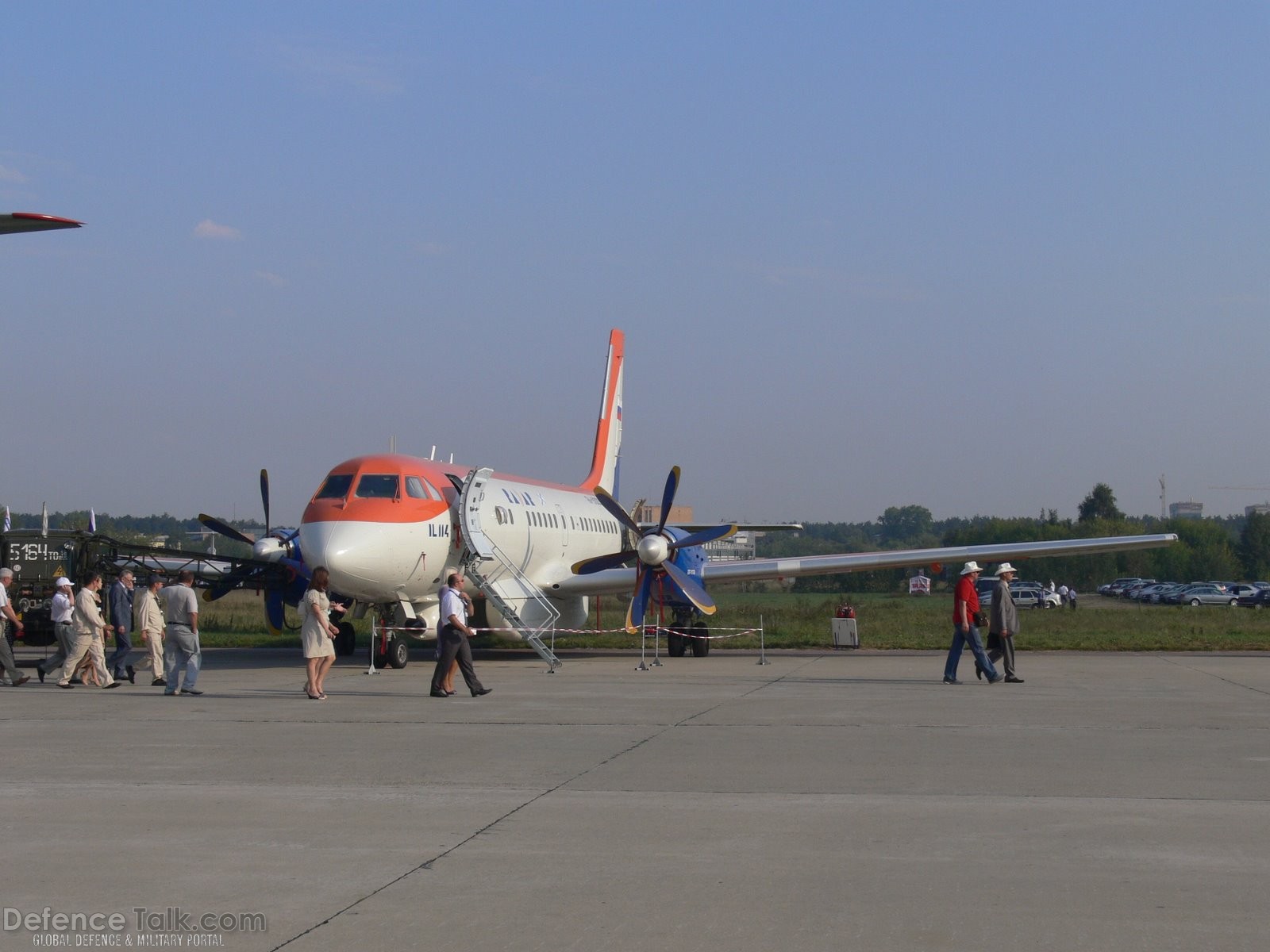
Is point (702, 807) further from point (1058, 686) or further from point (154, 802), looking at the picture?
point (1058, 686)

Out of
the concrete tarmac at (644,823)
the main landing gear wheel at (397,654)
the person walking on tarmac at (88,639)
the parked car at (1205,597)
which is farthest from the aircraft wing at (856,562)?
the parked car at (1205,597)

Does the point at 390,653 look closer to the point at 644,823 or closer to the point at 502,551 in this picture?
the point at 502,551

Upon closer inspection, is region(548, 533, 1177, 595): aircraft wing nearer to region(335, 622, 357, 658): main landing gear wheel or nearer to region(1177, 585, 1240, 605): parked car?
region(335, 622, 357, 658): main landing gear wheel

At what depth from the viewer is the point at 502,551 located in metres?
24.5

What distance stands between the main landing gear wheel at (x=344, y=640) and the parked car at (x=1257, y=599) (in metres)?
58.3

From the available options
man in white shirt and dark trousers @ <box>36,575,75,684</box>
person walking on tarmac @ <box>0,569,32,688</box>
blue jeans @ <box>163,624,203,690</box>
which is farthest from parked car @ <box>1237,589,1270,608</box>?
person walking on tarmac @ <box>0,569,32,688</box>

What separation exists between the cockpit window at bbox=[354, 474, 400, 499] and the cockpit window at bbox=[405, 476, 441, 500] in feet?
0.75

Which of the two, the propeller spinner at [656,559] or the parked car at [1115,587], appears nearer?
the propeller spinner at [656,559]

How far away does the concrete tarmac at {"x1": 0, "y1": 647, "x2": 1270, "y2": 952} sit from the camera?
18.4 ft

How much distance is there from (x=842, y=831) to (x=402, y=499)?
49.8ft

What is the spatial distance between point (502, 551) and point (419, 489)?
9.26 ft

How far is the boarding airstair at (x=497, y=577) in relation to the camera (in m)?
23.0

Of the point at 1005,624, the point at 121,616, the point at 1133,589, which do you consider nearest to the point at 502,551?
the point at 121,616

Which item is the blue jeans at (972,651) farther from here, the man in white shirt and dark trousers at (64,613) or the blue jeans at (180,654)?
the man in white shirt and dark trousers at (64,613)
